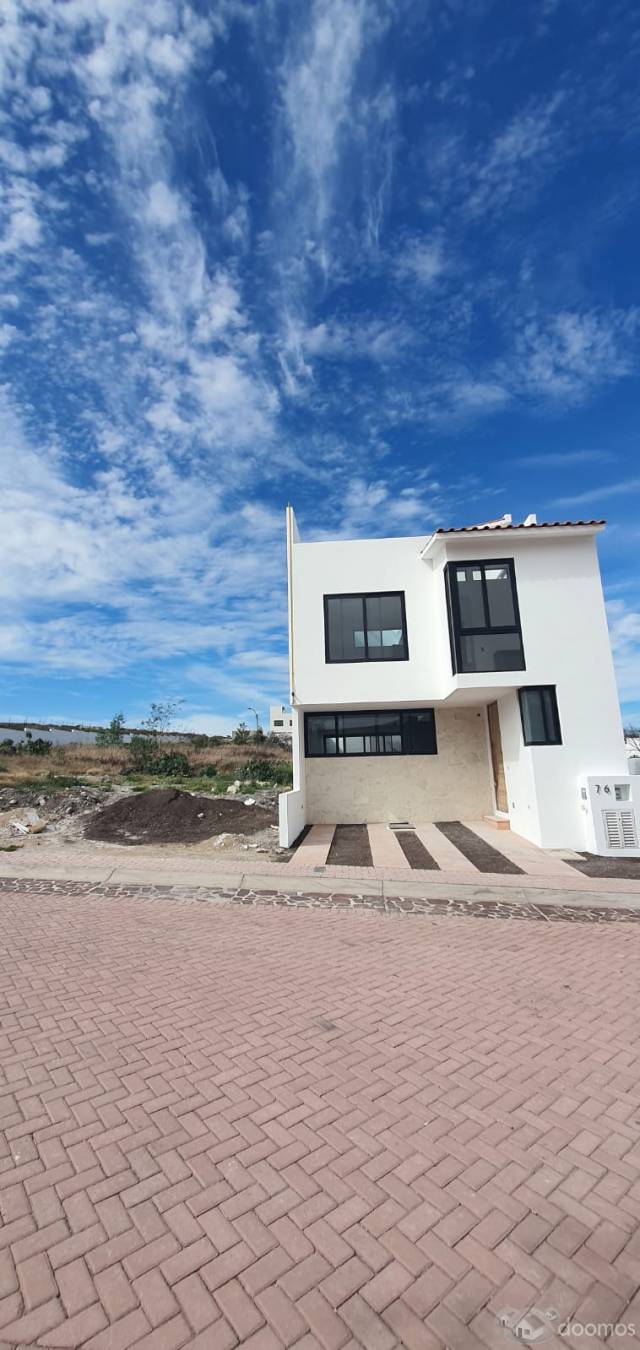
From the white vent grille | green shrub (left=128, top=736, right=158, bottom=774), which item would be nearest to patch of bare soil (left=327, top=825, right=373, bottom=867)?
the white vent grille

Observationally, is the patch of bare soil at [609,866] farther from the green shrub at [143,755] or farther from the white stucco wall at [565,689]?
the green shrub at [143,755]

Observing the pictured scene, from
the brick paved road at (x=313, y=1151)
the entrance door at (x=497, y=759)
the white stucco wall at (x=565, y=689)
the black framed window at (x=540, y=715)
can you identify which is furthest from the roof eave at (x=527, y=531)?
the brick paved road at (x=313, y=1151)

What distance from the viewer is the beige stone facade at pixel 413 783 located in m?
14.8

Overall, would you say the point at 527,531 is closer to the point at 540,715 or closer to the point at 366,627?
the point at 540,715

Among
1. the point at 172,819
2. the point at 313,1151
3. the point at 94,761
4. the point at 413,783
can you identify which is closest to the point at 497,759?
the point at 413,783

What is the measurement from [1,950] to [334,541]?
11.8 meters

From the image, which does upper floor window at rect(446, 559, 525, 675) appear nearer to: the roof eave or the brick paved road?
the roof eave

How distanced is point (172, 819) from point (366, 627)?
7553mm

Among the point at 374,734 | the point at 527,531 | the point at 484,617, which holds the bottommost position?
the point at 374,734

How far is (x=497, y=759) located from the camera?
14.6m

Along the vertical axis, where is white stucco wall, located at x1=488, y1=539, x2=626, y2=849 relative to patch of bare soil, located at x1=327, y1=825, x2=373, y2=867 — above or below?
above

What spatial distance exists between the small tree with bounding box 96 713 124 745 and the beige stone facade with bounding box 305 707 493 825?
24.2m

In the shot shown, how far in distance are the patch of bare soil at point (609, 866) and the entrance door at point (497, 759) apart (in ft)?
10.5

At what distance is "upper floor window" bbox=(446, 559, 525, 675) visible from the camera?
481 inches
